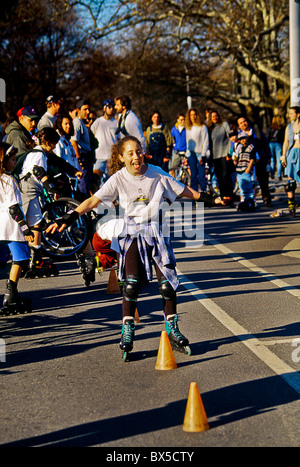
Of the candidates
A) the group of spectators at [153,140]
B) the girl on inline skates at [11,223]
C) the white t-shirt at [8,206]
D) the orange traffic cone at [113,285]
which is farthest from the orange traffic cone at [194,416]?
the group of spectators at [153,140]

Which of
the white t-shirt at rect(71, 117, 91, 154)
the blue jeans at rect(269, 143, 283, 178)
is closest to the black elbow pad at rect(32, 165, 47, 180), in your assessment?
the white t-shirt at rect(71, 117, 91, 154)

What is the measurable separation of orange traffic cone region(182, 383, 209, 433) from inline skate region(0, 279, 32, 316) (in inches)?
147

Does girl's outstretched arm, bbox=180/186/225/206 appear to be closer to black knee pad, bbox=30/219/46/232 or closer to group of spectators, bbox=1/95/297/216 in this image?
group of spectators, bbox=1/95/297/216

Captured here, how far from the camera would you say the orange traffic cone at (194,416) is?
4.27m

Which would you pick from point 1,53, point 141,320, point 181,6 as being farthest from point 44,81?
point 141,320

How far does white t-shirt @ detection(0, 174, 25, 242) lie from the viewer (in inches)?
302

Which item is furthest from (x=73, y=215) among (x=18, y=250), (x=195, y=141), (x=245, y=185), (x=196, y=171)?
(x=196, y=171)

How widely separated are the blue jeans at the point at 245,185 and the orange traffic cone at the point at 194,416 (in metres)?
11.7

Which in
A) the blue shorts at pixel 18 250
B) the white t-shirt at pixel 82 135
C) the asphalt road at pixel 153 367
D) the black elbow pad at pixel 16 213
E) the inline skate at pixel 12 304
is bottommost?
the asphalt road at pixel 153 367

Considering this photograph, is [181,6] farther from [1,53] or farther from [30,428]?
[30,428]

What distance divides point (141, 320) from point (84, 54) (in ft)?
141

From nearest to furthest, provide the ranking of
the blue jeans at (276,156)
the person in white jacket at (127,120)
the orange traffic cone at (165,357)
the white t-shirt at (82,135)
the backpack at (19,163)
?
the orange traffic cone at (165,357), the backpack at (19,163), the white t-shirt at (82,135), the person in white jacket at (127,120), the blue jeans at (276,156)
